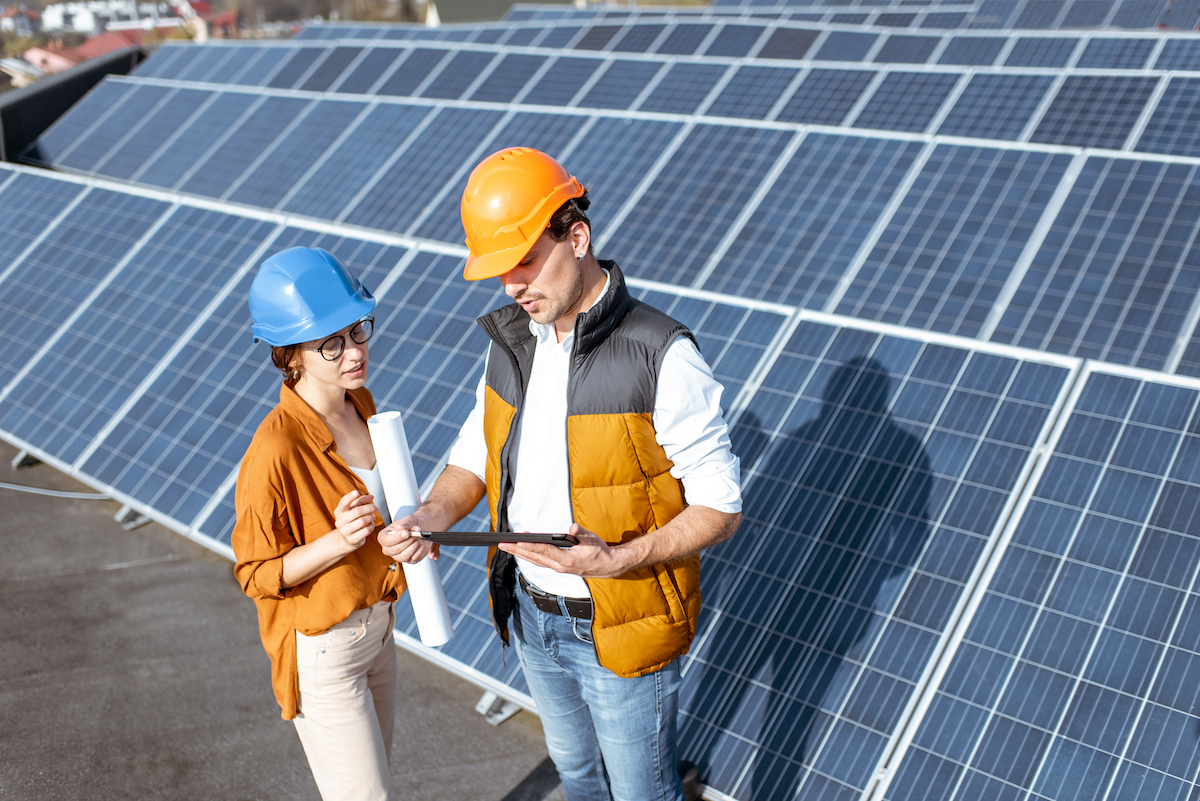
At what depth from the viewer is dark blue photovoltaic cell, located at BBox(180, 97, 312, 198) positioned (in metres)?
10.9

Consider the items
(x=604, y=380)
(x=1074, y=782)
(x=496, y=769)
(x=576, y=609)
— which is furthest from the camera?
(x=496, y=769)

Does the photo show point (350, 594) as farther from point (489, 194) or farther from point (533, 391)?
point (489, 194)

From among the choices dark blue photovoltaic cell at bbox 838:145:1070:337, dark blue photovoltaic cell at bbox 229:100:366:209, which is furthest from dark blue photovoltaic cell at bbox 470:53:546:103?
dark blue photovoltaic cell at bbox 838:145:1070:337

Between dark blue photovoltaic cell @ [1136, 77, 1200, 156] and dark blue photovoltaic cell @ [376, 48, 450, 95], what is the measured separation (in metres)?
8.82

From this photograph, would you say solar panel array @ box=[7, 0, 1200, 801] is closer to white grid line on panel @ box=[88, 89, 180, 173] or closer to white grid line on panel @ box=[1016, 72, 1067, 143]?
white grid line on panel @ box=[1016, 72, 1067, 143]

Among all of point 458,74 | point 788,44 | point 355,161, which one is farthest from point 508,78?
point 788,44

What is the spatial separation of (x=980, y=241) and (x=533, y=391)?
4641 mm

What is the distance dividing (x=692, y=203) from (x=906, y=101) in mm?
3188

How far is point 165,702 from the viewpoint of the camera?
540cm

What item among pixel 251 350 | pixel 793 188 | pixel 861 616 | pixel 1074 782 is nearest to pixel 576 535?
pixel 861 616

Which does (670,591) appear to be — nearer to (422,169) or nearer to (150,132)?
(422,169)

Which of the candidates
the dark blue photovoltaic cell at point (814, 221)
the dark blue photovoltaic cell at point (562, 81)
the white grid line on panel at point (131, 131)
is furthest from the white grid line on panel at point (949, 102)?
the white grid line on panel at point (131, 131)

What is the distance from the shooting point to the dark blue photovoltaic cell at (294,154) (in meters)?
10.1

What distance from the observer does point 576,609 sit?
2926mm
